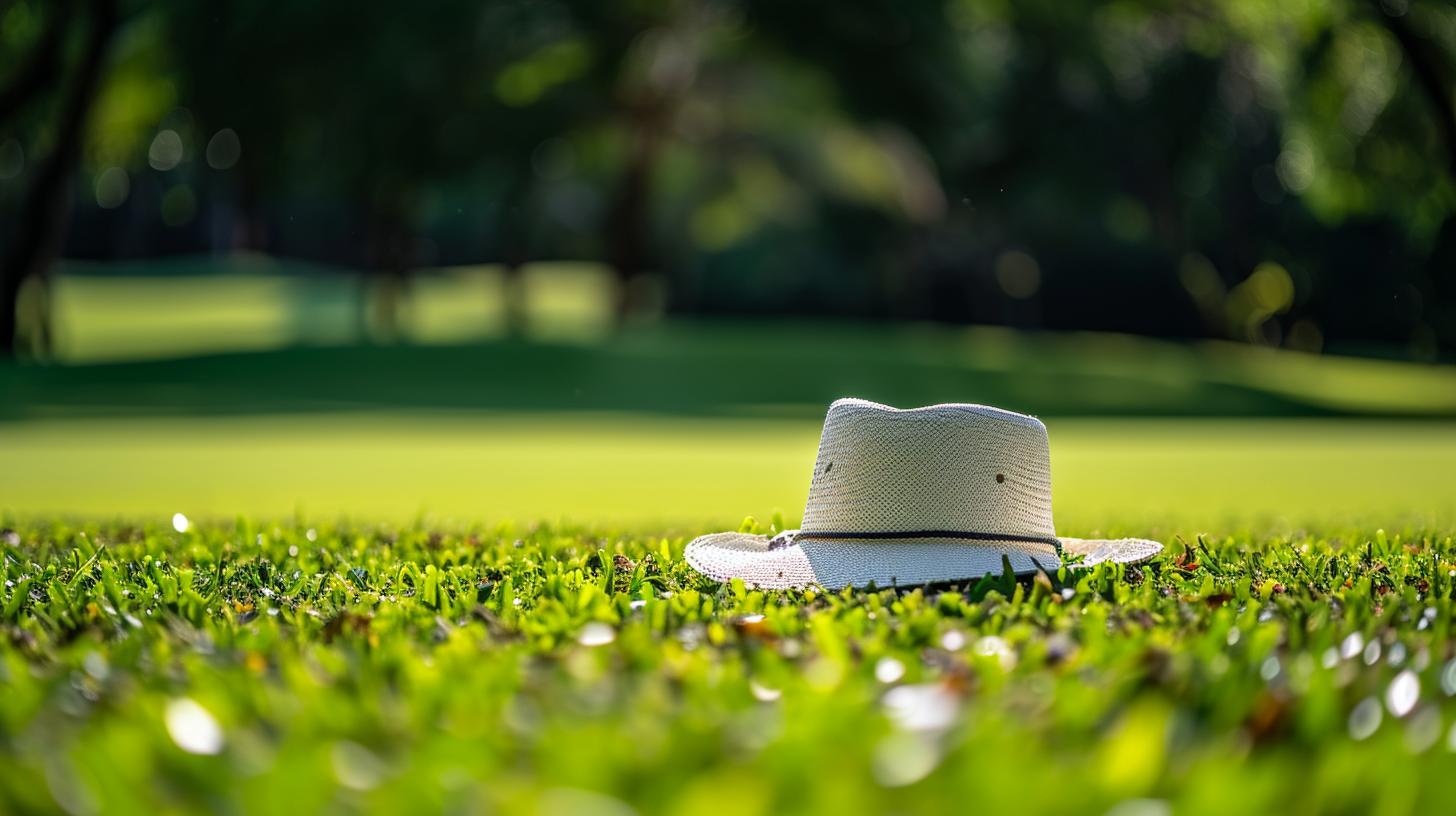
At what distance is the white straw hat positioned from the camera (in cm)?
523

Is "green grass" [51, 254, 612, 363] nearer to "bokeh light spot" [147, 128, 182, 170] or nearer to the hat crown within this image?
"bokeh light spot" [147, 128, 182, 170]

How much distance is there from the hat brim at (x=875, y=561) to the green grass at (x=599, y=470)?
272 cm

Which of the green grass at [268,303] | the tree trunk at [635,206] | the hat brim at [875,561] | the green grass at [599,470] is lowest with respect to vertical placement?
the hat brim at [875,561]

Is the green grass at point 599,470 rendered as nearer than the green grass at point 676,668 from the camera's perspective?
No

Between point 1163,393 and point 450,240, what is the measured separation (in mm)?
36616

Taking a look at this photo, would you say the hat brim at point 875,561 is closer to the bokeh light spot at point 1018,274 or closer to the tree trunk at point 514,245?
the tree trunk at point 514,245

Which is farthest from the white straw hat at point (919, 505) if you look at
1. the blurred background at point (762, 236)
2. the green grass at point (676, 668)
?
the blurred background at point (762, 236)

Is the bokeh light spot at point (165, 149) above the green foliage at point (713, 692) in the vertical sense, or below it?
above

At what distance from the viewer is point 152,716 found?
2.57 meters

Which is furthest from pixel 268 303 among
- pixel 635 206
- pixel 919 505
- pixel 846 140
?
pixel 919 505

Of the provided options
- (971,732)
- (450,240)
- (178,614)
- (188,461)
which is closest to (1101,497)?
(188,461)

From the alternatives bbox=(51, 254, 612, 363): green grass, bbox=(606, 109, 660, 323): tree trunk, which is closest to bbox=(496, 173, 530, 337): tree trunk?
bbox=(51, 254, 612, 363): green grass

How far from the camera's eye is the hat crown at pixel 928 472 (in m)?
5.32

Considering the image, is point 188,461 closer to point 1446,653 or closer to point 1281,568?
point 1281,568
